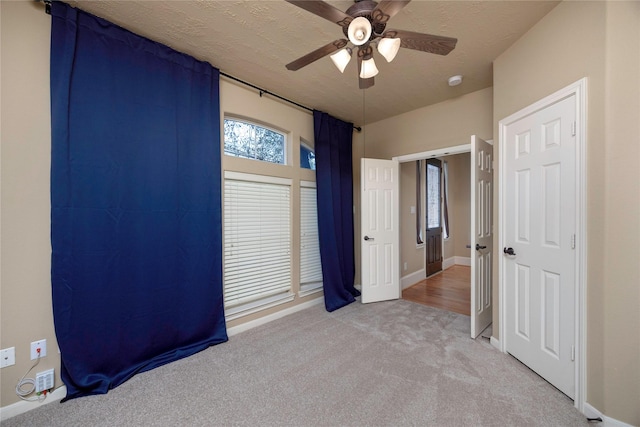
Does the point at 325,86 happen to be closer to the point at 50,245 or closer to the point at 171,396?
the point at 50,245

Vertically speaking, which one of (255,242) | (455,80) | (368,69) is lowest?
(255,242)

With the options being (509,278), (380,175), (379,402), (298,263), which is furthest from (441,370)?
(380,175)

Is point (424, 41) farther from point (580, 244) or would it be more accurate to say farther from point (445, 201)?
point (445, 201)

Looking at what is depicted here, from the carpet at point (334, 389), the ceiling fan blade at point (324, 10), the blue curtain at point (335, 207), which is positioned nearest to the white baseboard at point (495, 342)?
the carpet at point (334, 389)

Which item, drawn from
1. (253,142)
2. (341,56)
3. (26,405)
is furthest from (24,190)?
→ (341,56)

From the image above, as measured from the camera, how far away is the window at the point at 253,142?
9.18 feet

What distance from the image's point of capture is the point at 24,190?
1.65 m

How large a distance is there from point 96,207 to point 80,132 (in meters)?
0.55

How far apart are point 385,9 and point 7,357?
3.15 meters

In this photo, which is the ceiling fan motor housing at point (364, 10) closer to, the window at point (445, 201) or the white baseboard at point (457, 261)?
the window at point (445, 201)

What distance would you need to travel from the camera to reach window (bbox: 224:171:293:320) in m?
2.72

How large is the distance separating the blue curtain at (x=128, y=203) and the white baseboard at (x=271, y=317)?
0.22 metres

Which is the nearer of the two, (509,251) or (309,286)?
(509,251)

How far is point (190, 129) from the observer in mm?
2373
